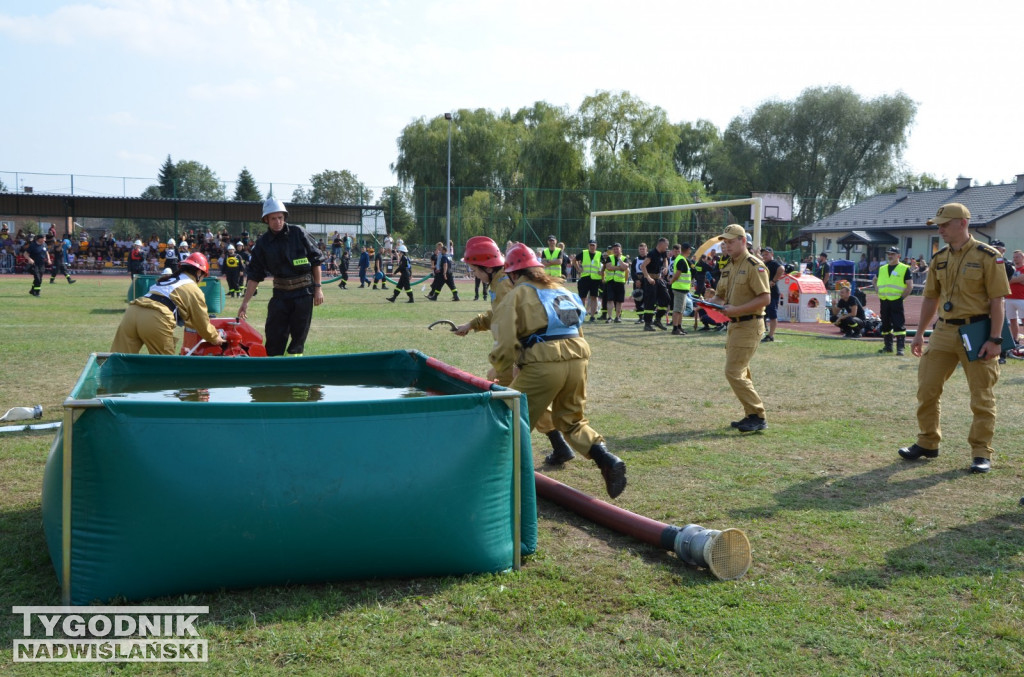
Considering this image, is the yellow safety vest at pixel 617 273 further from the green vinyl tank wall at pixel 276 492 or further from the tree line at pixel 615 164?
the tree line at pixel 615 164

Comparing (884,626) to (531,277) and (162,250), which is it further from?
(162,250)

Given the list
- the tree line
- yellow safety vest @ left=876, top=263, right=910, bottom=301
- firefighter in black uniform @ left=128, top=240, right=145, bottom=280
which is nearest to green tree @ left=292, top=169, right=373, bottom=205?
the tree line

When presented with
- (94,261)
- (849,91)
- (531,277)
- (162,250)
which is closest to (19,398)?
(531,277)

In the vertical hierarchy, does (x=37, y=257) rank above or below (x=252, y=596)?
above

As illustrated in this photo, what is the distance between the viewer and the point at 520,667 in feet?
10.8

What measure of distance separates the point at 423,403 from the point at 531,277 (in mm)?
1583

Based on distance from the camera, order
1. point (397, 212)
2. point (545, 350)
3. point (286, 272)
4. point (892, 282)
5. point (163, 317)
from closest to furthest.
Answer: point (545, 350), point (163, 317), point (286, 272), point (892, 282), point (397, 212)

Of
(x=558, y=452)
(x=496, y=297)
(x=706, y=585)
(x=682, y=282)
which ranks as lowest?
(x=706, y=585)

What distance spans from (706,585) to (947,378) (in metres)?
3.72

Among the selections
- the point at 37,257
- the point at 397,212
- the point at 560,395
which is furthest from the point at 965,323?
the point at 397,212

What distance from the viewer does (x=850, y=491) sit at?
5.93m

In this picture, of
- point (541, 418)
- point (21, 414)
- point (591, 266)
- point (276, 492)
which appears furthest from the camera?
point (591, 266)

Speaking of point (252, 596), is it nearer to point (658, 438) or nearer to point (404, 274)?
point (658, 438)

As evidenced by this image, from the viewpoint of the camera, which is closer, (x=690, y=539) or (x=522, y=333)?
(x=690, y=539)
